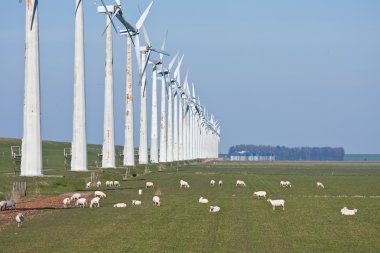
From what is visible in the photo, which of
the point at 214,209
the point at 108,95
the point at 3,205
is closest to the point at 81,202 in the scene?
the point at 3,205

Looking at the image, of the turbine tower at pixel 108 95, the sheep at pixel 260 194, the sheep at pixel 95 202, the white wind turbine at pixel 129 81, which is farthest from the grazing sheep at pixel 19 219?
the white wind turbine at pixel 129 81

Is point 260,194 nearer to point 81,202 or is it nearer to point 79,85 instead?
point 81,202

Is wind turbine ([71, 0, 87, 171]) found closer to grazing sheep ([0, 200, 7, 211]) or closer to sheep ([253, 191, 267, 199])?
sheep ([253, 191, 267, 199])

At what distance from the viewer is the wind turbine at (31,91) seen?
194 feet

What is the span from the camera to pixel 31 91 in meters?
59.5

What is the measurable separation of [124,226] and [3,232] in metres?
4.86

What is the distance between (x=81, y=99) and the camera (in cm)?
7119

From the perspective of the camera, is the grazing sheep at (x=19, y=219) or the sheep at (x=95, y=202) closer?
the grazing sheep at (x=19, y=219)

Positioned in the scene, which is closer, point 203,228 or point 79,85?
point 203,228

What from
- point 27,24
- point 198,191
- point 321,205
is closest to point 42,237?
point 321,205

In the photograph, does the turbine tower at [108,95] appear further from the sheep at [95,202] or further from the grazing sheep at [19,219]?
the grazing sheep at [19,219]

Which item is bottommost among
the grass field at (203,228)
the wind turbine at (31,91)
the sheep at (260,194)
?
the grass field at (203,228)

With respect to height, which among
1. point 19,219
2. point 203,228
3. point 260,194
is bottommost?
point 203,228

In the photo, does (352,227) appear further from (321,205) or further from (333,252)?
(321,205)
